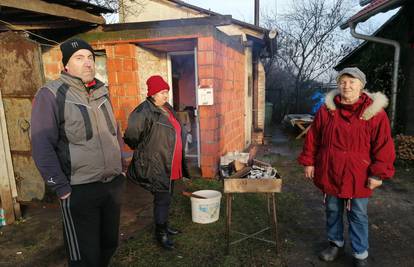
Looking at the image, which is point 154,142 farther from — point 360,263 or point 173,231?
point 360,263

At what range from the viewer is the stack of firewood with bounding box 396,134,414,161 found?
639 centimetres

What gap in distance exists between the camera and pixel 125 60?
18.5 feet

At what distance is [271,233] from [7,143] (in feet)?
12.3

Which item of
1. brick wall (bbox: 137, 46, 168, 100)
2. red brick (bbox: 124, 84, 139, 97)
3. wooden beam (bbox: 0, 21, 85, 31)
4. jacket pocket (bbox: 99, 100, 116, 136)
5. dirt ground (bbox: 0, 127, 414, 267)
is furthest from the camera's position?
brick wall (bbox: 137, 46, 168, 100)

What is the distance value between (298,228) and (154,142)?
2.21 meters

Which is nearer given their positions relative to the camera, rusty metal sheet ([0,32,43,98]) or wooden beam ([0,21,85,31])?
rusty metal sheet ([0,32,43,98])

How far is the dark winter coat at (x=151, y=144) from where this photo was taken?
318 cm

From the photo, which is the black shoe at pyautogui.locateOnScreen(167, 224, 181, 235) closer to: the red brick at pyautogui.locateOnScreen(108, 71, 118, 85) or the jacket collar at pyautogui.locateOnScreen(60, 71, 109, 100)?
the jacket collar at pyautogui.locateOnScreen(60, 71, 109, 100)

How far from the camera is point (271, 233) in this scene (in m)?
3.72

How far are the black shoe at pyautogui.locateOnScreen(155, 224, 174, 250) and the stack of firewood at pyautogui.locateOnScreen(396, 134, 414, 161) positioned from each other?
560cm

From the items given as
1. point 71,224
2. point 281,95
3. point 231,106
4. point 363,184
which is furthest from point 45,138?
point 281,95

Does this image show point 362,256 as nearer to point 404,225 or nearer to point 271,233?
point 271,233

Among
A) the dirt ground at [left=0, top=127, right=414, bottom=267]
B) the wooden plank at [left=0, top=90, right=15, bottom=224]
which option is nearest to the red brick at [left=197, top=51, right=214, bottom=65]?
the dirt ground at [left=0, top=127, right=414, bottom=267]

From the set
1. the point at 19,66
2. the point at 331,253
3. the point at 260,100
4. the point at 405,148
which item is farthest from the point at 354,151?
the point at 260,100
